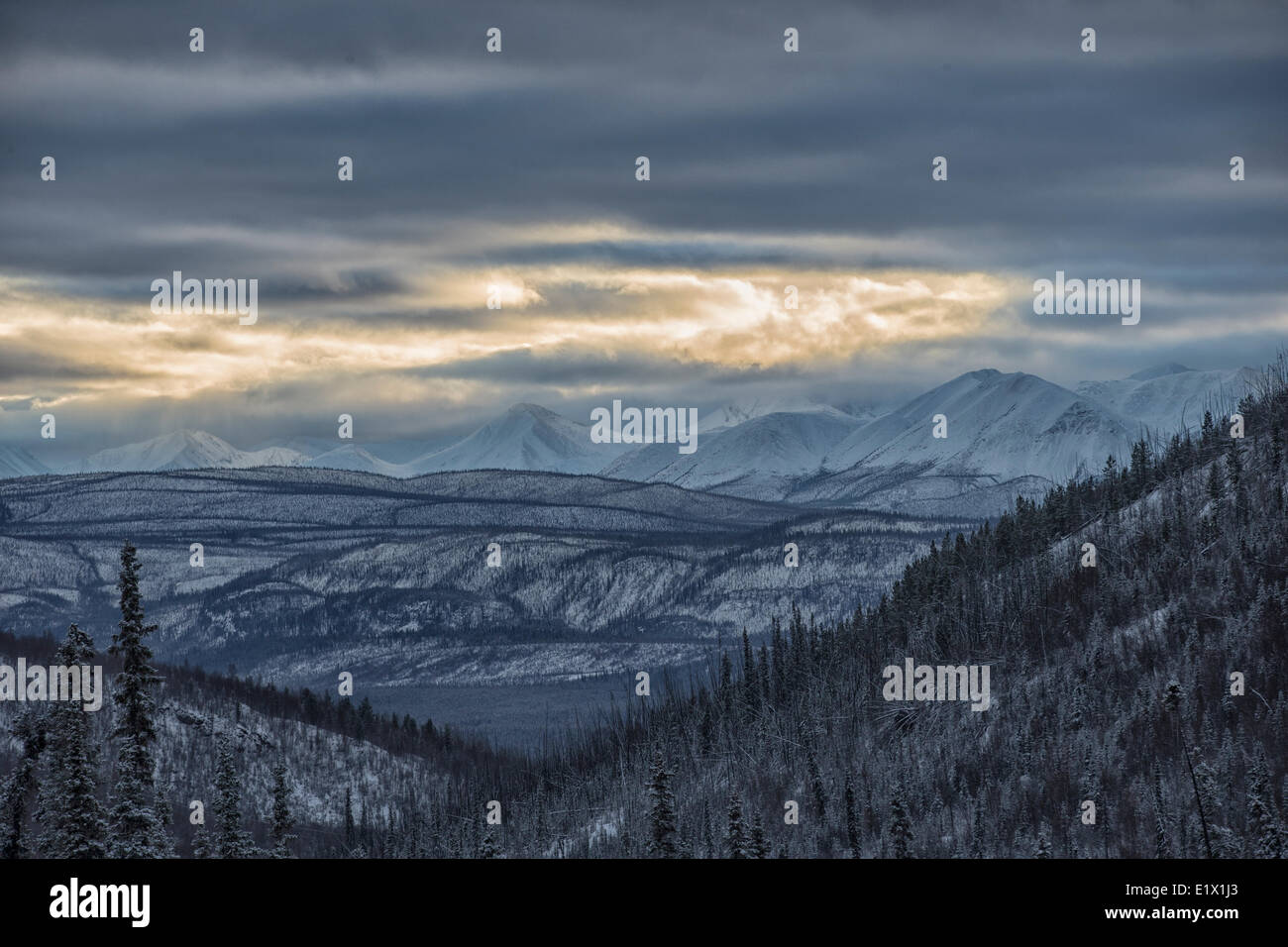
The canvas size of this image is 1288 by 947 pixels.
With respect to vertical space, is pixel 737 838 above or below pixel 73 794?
below

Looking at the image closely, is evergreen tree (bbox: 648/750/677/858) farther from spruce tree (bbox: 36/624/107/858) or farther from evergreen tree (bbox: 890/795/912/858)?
spruce tree (bbox: 36/624/107/858)

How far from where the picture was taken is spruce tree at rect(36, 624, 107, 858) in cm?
6950

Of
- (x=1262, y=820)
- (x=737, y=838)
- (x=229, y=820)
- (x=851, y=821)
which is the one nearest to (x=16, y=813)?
(x=229, y=820)

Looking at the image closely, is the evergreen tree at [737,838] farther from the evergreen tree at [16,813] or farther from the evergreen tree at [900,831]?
the evergreen tree at [16,813]

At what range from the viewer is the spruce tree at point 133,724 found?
238 ft

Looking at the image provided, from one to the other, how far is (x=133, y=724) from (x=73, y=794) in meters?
6.58

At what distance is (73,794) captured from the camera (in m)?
69.6

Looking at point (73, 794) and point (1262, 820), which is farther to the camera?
point (1262, 820)

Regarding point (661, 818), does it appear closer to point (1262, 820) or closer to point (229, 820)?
point (229, 820)

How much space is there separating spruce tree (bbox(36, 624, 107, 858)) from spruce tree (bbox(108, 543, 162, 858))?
1.36m

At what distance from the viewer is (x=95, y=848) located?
226ft
